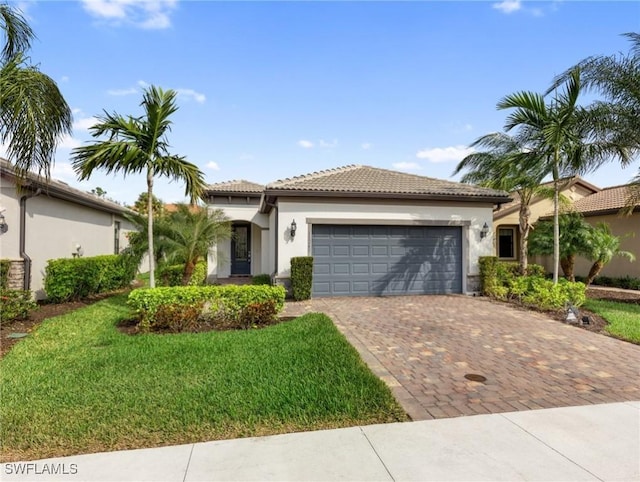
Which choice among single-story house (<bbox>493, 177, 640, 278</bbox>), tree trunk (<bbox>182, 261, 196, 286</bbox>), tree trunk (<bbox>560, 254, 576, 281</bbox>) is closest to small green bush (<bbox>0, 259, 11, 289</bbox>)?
tree trunk (<bbox>182, 261, 196, 286</bbox>)

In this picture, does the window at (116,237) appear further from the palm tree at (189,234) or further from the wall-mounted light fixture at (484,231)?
the wall-mounted light fixture at (484,231)

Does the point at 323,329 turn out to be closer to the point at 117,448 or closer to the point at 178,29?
the point at 117,448

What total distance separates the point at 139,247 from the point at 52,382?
6.51 meters

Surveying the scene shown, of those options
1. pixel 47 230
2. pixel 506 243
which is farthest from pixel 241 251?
pixel 506 243

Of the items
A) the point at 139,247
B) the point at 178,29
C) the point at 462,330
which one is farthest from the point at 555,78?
the point at 139,247

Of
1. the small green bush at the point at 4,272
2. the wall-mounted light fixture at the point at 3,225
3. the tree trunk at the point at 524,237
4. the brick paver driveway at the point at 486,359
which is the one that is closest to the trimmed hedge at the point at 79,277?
the small green bush at the point at 4,272

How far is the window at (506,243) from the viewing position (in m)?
18.9

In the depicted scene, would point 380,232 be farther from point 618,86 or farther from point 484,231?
point 618,86

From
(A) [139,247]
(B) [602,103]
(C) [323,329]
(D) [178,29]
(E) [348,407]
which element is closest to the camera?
(E) [348,407]

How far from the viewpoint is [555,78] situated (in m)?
10.1

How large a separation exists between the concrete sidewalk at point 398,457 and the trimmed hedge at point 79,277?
29.8ft

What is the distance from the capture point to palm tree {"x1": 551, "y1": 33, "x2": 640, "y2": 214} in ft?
31.2

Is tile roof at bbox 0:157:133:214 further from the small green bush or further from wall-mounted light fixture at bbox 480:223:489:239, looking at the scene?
wall-mounted light fixture at bbox 480:223:489:239

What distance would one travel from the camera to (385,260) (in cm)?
1248
